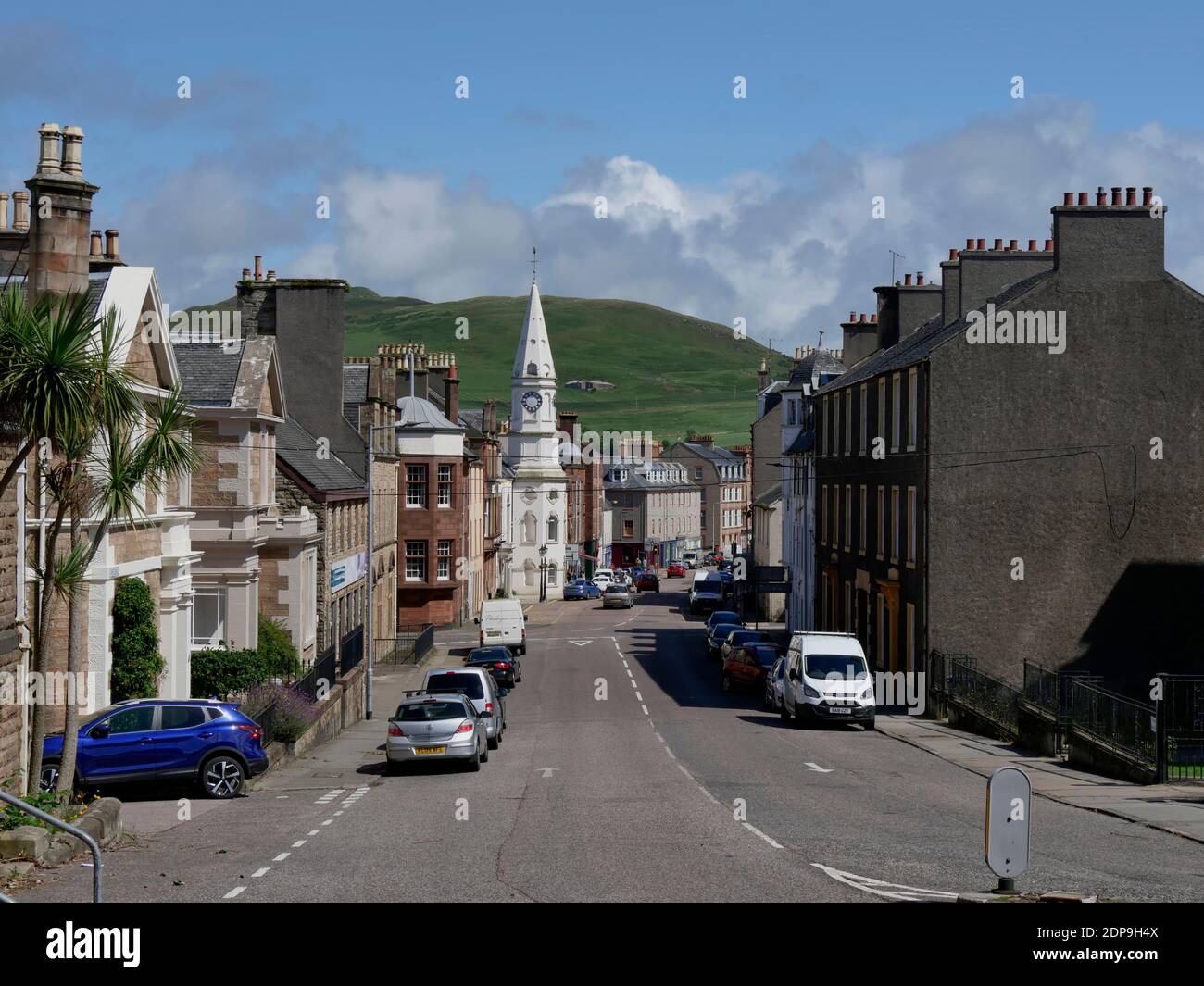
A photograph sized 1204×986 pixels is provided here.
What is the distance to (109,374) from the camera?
56.5 feet

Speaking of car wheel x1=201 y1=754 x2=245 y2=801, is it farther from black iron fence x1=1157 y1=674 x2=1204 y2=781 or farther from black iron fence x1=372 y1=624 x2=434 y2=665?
black iron fence x1=372 y1=624 x2=434 y2=665

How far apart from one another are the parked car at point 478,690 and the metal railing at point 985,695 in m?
11.4

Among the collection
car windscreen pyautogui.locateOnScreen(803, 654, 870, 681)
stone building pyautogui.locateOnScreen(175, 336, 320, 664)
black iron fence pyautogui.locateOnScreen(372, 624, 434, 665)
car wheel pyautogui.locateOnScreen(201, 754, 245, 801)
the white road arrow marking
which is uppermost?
stone building pyautogui.locateOnScreen(175, 336, 320, 664)

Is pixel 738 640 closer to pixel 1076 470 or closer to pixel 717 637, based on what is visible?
pixel 717 637

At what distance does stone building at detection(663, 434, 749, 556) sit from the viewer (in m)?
166

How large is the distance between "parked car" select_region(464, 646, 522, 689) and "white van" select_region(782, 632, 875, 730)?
44.6 ft

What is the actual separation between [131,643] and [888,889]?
55.7 feet

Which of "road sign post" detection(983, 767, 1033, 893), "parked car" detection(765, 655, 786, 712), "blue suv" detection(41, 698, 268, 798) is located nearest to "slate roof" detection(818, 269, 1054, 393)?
"parked car" detection(765, 655, 786, 712)

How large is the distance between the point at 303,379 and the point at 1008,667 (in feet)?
81.3

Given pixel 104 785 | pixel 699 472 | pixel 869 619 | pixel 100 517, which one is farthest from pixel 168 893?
pixel 699 472

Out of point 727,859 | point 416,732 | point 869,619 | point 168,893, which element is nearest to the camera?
point 168,893

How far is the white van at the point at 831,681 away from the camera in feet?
110

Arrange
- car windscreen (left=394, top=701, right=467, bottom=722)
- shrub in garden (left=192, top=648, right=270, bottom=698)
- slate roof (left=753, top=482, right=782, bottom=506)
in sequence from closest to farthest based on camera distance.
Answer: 1. car windscreen (left=394, top=701, right=467, bottom=722)
2. shrub in garden (left=192, top=648, right=270, bottom=698)
3. slate roof (left=753, top=482, right=782, bottom=506)
